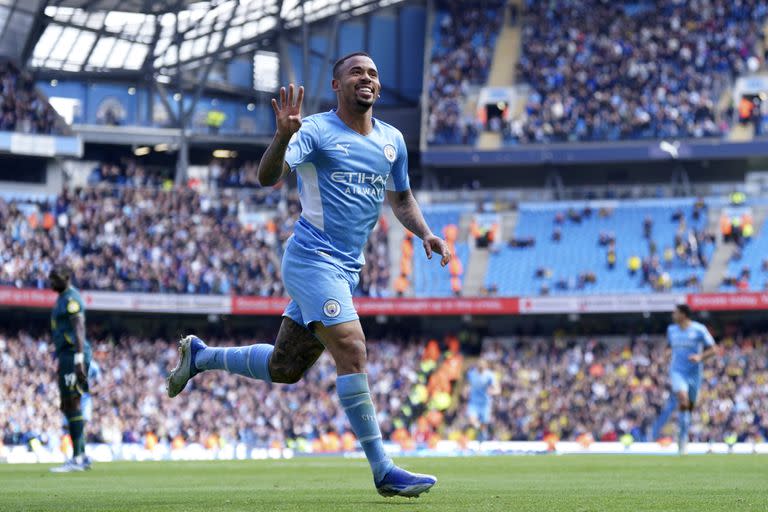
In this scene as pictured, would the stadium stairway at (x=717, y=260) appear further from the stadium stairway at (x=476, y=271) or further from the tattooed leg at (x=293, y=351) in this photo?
the tattooed leg at (x=293, y=351)

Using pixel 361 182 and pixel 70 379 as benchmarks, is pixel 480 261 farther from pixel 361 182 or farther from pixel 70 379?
pixel 361 182

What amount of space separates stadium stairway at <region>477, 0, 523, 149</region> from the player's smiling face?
1826 inches

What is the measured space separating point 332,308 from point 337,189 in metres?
0.90

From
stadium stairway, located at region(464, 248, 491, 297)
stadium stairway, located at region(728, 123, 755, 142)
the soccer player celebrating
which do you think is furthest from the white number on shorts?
stadium stairway, located at region(728, 123, 755, 142)

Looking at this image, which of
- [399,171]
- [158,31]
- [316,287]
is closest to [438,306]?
[158,31]

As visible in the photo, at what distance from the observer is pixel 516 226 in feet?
164

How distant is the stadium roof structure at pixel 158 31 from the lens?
49.0 meters

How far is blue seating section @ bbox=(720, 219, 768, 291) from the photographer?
147ft

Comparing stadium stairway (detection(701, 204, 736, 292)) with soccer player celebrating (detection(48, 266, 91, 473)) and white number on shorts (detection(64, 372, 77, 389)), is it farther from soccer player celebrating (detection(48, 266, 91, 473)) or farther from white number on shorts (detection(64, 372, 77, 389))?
white number on shorts (detection(64, 372, 77, 389))

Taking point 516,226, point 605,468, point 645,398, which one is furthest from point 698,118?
point 605,468

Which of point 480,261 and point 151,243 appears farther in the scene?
point 480,261

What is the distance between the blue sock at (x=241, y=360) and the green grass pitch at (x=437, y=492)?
916mm

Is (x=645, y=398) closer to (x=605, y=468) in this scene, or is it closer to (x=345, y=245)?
(x=605, y=468)

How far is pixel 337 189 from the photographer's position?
9.10 m
